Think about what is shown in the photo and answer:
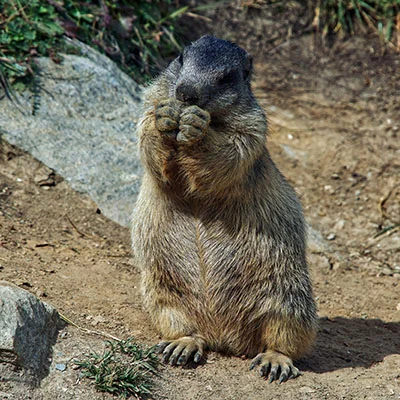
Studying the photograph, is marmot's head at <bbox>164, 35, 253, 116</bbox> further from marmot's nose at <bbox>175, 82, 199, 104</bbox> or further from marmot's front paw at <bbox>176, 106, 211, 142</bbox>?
marmot's front paw at <bbox>176, 106, 211, 142</bbox>

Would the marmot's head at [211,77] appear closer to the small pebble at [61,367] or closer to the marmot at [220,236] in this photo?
the marmot at [220,236]

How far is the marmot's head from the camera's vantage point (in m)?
5.42

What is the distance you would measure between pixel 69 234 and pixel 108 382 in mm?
2871

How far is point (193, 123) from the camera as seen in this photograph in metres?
5.20

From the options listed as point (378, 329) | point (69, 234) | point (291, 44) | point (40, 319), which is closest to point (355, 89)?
point (291, 44)

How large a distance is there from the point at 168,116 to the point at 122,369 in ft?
6.14

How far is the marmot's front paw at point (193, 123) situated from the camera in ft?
17.1

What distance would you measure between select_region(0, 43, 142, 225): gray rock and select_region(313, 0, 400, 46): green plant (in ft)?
12.4

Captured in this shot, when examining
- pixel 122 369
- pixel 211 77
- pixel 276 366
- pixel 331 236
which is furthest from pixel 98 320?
pixel 331 236

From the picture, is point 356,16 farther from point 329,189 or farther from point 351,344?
point 351,344

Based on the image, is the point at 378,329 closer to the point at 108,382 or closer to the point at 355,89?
the point at 108,382

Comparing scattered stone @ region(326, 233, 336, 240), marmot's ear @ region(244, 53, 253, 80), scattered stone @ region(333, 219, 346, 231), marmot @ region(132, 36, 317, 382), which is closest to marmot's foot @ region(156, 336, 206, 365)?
marmot @ region(132, 36, 317, 382)

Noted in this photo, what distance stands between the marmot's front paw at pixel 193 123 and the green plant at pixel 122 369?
163 cm

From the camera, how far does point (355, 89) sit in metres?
10.7
